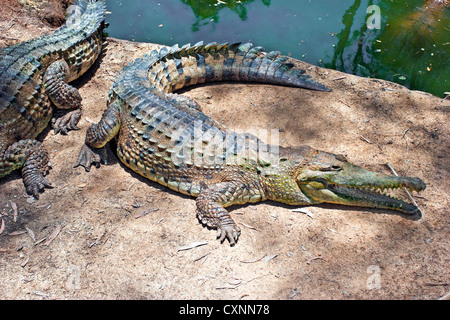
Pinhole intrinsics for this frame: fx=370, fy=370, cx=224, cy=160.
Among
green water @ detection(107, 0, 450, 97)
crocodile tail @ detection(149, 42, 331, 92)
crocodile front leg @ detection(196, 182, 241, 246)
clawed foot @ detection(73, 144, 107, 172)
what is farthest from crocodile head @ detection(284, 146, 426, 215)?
green water @ detection(107, 0, 450, 97)

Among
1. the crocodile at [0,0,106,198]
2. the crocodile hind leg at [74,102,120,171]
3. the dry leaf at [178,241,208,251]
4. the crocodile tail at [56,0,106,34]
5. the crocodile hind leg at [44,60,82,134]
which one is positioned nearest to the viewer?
the dry leaf at [178,241,208,251]

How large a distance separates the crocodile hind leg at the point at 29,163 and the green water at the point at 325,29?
3436mm

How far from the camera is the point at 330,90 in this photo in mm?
5648

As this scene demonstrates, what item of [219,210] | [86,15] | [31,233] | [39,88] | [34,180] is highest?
[86,15]

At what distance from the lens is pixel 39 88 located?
5031 mm

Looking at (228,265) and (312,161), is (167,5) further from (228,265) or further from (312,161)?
(228,265)

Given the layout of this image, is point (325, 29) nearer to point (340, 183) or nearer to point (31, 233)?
point (340, 183)

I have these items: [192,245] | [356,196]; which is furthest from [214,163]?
[356,196]

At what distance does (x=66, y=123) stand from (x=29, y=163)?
3.20 feet

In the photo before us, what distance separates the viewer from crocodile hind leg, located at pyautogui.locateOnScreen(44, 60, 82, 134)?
5.19 metres

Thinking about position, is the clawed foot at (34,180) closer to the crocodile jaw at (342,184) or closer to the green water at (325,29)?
the crocodile jaw at (342,184)

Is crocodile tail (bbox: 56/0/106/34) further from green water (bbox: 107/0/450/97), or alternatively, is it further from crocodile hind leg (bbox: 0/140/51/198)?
crocodile hind leg (bbox: 0/140/51/198)

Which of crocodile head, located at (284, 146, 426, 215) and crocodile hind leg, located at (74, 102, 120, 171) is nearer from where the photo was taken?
crocodile head, located at (284, 146, 426, 215)

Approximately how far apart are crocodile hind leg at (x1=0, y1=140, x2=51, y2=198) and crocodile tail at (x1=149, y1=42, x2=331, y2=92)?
6.65 feet
